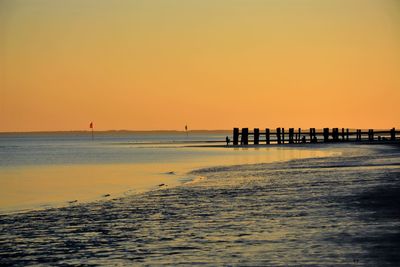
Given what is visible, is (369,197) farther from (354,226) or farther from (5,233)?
(5,233)

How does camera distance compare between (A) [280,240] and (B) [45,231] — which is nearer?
(A) [280,240]

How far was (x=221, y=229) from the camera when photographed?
47.9ft

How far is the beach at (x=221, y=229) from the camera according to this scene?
11555 millimetres

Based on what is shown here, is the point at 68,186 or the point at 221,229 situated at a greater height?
the point at 221,229

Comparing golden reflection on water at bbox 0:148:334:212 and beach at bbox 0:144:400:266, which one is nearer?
beach at bbox 0:144:400:266

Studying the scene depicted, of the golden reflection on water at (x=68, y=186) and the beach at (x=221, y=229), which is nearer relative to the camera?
the beach at (x=221, y=229)

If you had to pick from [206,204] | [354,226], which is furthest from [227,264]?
[206,204]

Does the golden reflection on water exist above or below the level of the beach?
below

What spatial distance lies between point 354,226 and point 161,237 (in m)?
3.69

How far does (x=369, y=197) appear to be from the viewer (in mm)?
19578

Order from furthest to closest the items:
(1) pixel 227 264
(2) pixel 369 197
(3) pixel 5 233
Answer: (2) pixel 369 197, (3) pixel 5 233, (1) pixel 227 264

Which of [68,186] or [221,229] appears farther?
[68,186]

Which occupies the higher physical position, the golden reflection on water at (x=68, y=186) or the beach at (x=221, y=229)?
the beach at (x=221, y=229)

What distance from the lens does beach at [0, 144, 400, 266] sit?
11555mm
